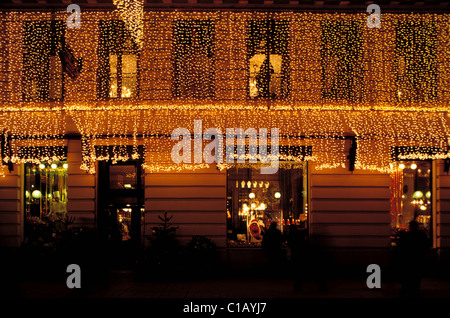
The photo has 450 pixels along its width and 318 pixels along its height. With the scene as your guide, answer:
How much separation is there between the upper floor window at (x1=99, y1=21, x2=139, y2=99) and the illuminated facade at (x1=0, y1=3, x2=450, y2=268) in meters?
0.04

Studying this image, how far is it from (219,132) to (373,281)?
19.3 ft

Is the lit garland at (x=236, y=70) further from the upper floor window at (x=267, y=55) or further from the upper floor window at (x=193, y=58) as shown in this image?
the upper floor window at (x=267, y=55)

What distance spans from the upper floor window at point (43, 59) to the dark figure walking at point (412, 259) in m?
10.3

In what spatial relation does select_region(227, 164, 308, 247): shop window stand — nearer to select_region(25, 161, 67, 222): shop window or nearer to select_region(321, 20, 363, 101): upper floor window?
select_region(321, 20, 363, 101): upper floor window

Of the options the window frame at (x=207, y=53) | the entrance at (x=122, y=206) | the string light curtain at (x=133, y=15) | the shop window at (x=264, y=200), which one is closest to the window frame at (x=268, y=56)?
the window frame at (x=207, y=53)

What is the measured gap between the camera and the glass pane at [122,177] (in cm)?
1241

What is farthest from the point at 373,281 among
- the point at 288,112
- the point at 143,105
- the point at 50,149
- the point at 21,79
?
the point at 21,79

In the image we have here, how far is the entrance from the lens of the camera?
12312 mm

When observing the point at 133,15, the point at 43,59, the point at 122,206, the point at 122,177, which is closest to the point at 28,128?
the point at 43,59

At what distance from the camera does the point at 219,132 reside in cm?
1080

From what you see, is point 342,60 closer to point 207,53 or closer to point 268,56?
point 268,56

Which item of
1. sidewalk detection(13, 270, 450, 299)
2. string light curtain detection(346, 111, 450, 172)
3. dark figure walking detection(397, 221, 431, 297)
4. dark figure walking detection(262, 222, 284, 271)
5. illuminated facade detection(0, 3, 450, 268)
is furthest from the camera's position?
illuminated facade detection(0, 3, 450, 268)

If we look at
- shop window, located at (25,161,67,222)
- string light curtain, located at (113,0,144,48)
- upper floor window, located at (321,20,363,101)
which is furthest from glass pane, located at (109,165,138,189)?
upper floor window, located at (321,20,363,101)

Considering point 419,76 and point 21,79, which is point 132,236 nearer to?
point 21,79
